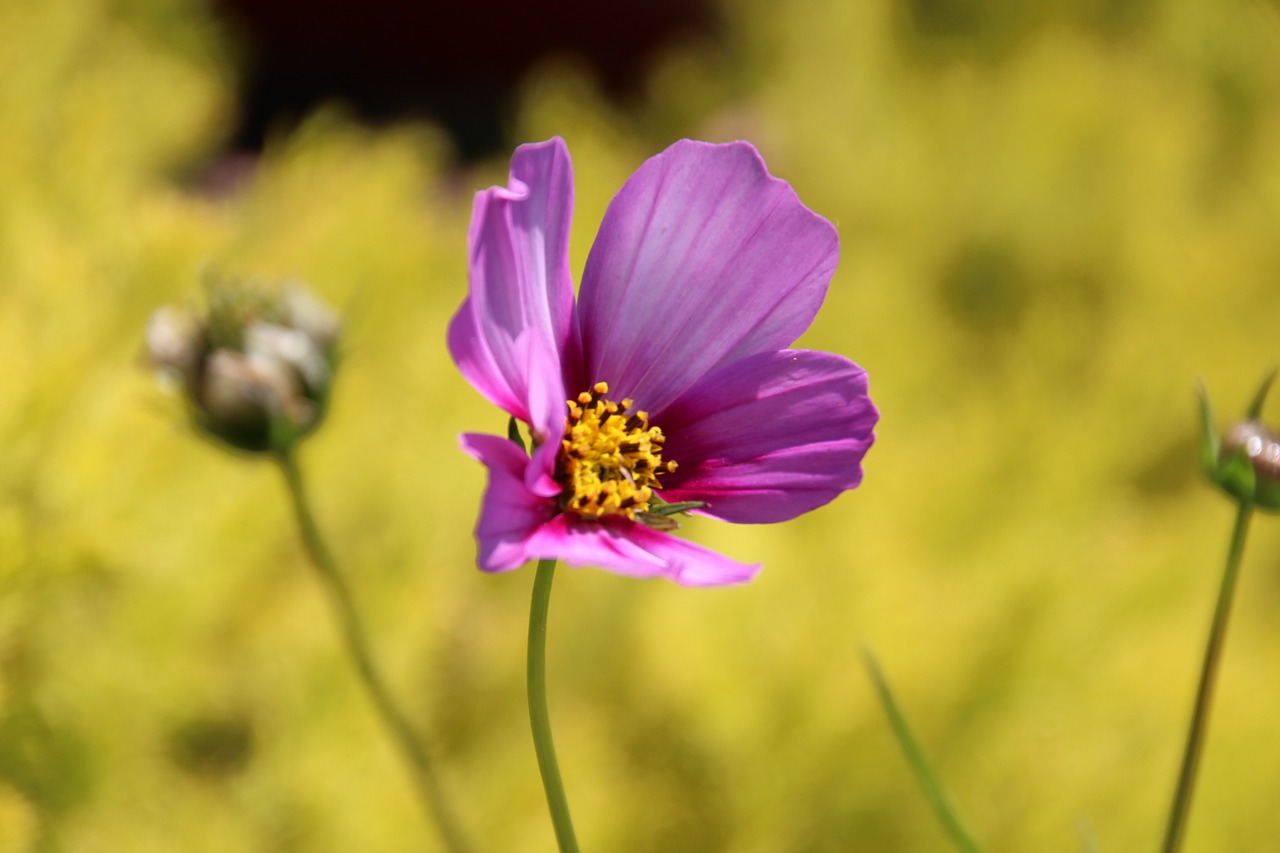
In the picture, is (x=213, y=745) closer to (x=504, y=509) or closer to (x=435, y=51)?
(x=504, y=509)

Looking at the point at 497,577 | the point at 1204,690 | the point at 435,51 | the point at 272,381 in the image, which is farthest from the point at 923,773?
the point at 435,51

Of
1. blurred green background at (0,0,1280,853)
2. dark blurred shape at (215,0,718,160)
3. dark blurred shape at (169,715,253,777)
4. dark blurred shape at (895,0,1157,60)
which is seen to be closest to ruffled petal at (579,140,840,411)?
blurred green background at (0,0,1280,853)

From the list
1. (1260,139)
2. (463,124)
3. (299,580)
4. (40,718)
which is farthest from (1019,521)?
(463,124)

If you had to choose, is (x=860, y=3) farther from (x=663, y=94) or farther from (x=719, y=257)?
(x=719, y=257)

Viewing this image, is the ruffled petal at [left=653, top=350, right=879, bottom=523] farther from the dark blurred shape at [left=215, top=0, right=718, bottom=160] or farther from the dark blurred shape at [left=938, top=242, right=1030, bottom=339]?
the dark blurred shape at [left=215, top=0, right=718, bottom=160]

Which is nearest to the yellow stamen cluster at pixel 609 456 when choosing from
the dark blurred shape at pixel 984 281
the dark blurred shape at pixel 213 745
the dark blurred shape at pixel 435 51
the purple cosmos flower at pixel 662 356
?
the purple cosmos flower at pixel 662 356

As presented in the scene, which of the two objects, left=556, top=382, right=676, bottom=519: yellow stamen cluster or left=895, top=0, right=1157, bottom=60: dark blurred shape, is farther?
left=895, top=0, right=1157, bottom=60: dark blurred shape
